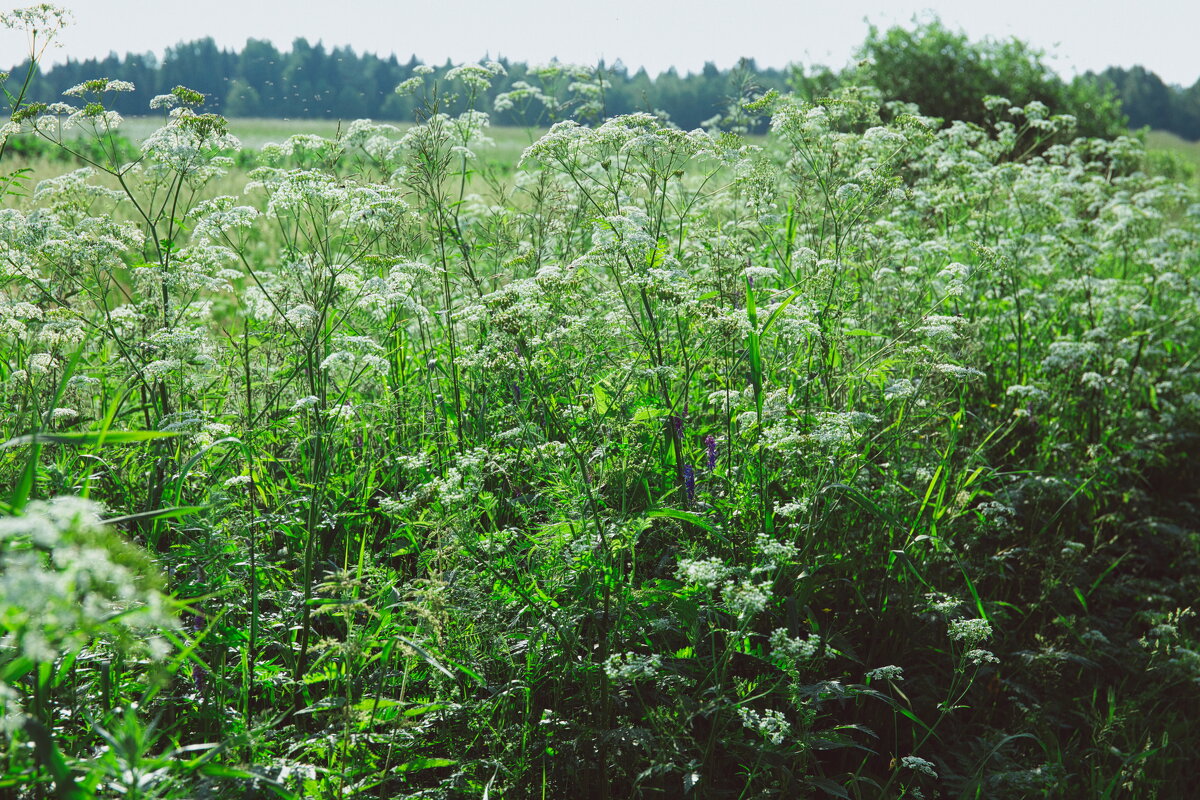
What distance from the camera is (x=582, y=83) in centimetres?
622

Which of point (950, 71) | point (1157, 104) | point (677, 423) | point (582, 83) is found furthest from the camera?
point (1157, 104)

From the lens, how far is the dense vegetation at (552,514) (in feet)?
7.77

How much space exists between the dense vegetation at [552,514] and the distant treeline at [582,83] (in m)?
0.55

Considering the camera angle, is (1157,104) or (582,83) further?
(1157,104)

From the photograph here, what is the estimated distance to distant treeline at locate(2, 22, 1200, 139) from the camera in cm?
485

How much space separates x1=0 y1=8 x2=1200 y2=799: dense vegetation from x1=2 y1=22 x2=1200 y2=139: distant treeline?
551 mm

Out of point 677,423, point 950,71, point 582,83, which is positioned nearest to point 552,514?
point 677,423

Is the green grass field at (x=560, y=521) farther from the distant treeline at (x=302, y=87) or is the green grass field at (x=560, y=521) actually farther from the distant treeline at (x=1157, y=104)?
the distant treeline at (x=1157, y=104)

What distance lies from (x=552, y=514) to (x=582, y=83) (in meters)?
4.35

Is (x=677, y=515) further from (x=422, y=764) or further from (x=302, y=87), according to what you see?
(x=302, y=87)

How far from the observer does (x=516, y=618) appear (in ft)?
8.60

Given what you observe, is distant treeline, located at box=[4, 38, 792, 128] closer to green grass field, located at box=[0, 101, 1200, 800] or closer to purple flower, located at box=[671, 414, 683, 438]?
green grass field, located at box=[0, 101, 1200, 800]

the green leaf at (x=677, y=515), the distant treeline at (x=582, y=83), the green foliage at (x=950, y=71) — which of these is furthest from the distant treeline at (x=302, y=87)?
the green foliage at (x=950, y=71)

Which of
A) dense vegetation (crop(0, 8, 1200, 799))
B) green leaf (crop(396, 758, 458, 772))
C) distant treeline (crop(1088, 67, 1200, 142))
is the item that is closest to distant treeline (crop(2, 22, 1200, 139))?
dense vegetation (crop(0, 8, 1200, 799))
